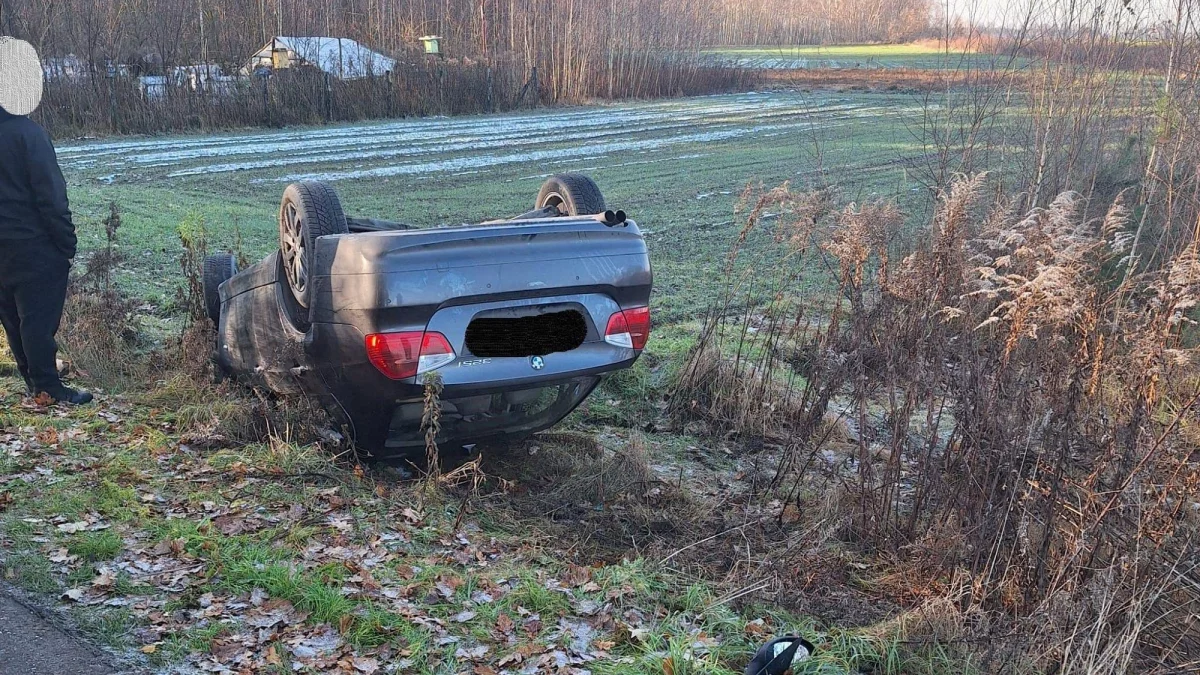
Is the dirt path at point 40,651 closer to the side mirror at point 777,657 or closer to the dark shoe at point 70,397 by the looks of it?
the side mirror at point 777,657

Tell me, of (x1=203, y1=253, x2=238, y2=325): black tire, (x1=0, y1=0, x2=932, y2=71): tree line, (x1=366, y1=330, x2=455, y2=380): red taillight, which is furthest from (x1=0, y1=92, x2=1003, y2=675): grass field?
(x1=0, y1=0, x2=932, y2=71): tree line

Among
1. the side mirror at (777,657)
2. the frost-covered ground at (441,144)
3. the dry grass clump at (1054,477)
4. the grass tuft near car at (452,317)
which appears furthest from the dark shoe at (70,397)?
the frost-covered ground at (441,144)

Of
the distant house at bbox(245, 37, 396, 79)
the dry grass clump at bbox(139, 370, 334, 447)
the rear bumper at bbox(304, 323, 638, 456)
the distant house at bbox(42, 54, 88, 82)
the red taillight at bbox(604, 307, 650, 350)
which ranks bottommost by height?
the dry grass clump at bbox(139, 370, 334, 447)

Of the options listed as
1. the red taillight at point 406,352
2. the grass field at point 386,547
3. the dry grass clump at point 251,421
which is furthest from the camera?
the dry grass clump at point 251,421

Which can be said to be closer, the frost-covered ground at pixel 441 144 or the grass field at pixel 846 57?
the frost-covered ground at pixel 441 144

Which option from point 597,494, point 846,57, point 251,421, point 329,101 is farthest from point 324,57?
point 846,57

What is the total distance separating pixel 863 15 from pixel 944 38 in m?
36.5

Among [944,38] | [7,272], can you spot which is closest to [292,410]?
[7,272]

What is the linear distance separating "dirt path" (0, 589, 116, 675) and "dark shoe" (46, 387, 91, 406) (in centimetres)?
265

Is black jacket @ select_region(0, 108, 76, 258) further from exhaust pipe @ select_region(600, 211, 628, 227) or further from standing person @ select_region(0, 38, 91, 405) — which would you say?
exhaust pipe @ select_region(600, 211, 628, 227)

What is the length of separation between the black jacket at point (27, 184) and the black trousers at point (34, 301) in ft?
0.33

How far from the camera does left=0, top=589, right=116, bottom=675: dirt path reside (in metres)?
3.38

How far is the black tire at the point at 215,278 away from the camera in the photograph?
22.7 feet

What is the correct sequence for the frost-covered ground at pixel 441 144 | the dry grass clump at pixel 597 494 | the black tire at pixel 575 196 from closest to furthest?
the dry grass clump at pixel 597 494 → the black tire at pixel 575 196 → the frost-covered ground at pixel 441 144
